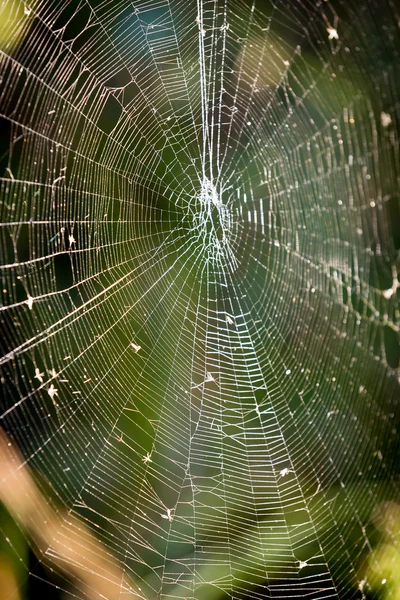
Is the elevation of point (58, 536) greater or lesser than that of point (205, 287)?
lesser

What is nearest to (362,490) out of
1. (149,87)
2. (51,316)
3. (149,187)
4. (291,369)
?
(291,369)

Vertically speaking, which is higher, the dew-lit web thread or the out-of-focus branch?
the dew-lit web thread

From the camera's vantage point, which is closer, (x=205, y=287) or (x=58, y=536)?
(x=58, y=536)

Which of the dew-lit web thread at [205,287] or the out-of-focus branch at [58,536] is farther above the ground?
the dew-lit web thread at [205,287]
